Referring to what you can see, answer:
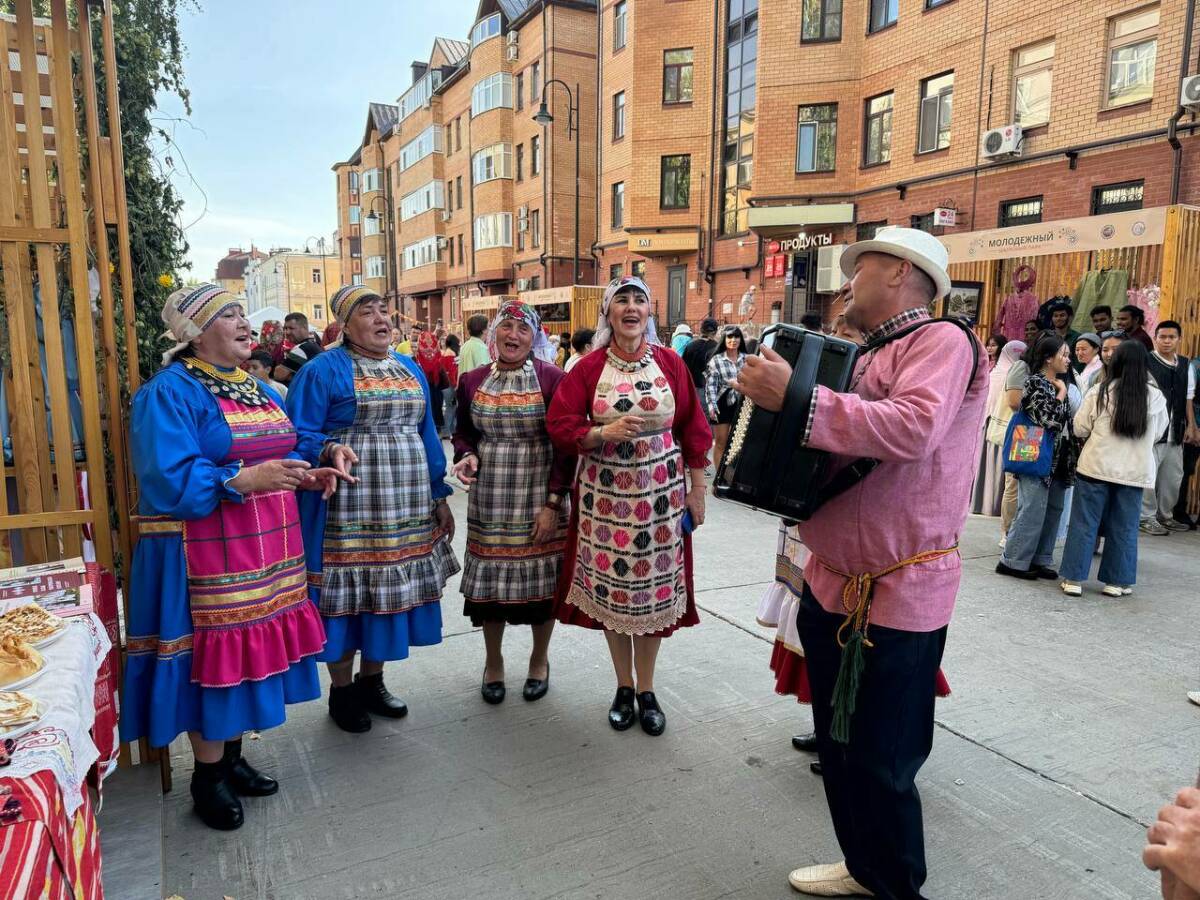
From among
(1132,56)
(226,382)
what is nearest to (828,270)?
(1132,56)

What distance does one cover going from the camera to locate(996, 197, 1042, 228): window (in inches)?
496

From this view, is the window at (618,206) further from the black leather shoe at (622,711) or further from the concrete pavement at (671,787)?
the black leather shoe at (622,711)

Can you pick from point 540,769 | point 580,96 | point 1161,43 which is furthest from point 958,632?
point 580,96

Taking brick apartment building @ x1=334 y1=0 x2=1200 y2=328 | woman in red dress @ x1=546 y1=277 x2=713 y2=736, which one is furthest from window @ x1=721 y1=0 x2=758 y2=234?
woman in red dress @ x1=546 y1=277 x2=713 y2=736

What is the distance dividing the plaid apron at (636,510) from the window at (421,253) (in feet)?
108

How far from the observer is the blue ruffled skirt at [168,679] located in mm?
2699

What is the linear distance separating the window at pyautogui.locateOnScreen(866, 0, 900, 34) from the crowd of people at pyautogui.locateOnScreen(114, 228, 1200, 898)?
597 inches

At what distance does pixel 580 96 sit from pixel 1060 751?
26.4 meters

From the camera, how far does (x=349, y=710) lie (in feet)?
11.6

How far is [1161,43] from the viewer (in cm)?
1075

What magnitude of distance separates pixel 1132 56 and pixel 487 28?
23.5m

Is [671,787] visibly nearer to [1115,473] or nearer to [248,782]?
[248,782]

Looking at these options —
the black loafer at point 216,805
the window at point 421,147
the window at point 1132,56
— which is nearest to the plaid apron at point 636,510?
the black loafer at point 216,805

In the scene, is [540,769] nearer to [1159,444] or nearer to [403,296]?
[1159,444]
